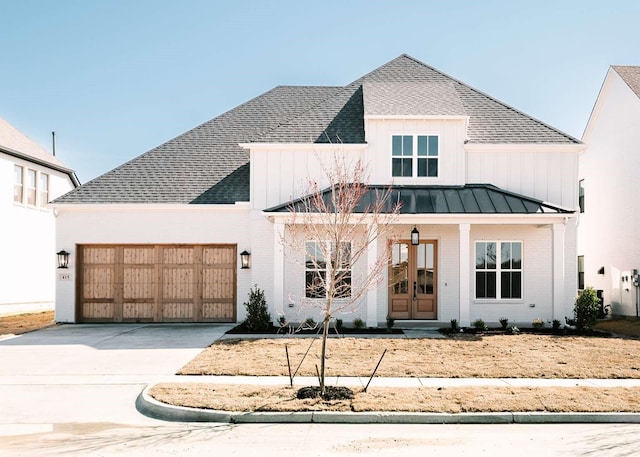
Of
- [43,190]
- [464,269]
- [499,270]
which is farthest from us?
[43,190]

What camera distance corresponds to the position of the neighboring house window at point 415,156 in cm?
1775

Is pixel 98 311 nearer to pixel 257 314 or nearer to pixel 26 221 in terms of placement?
pixel 257 314

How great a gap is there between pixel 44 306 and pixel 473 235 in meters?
19.3

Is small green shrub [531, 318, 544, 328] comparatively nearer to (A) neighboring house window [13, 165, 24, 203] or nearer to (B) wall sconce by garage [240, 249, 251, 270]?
(B) wall sconce by garage [240, 249, 251, 270]

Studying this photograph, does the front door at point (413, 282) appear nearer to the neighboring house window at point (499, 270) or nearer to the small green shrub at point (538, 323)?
the neighboring house window at point (499, 270)

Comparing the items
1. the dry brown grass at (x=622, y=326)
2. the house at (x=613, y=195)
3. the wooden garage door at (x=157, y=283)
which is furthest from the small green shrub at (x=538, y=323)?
the wooden garage door at (x=157, y=283)

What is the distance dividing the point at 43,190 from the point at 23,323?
911 cm

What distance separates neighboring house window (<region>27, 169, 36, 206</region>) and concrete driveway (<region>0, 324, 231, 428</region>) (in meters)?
10.1

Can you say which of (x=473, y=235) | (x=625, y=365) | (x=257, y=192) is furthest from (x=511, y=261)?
(x=257, y=192)

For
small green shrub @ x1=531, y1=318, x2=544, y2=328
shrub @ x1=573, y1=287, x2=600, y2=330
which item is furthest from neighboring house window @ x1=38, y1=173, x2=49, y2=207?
shrub @ x1=573, y1=287, x2=600, y2=330

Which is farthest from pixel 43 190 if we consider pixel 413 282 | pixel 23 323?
pixel 413 282

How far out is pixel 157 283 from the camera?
18.4m

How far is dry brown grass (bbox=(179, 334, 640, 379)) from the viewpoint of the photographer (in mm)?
10422

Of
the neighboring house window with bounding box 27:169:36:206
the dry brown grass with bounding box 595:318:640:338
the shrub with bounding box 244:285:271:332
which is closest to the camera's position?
the shrub with bounding box 244:285:271:332
